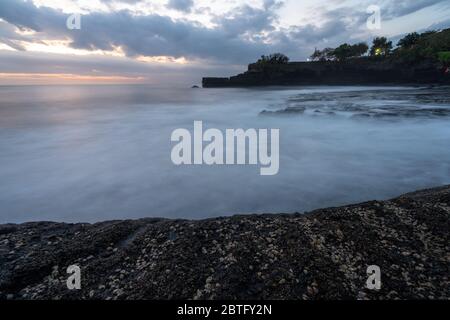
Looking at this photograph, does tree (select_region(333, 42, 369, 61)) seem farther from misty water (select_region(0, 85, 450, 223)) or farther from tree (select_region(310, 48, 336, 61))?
misty water (select_region(0, 85, 450, 223))

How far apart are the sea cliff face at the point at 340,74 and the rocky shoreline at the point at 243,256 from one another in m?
56.3

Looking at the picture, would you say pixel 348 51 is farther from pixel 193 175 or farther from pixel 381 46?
pixel 193 175

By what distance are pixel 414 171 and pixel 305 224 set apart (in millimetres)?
4561

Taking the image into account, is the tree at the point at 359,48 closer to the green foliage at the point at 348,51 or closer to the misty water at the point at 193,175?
the green foliage at the point at 348,51

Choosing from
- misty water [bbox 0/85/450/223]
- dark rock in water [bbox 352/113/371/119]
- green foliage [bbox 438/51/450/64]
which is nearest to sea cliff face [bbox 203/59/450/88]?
green foliage [bbox 438/51/450/64]

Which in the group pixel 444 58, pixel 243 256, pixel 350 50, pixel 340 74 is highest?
pixel 350 50

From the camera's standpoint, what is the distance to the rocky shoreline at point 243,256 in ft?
7.39

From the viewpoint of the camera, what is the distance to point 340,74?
6256 centimetres

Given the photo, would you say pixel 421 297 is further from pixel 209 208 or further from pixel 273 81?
pixel 273 81

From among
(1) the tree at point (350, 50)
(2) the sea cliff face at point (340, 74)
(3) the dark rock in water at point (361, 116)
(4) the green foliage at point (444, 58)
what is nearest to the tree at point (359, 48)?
(1) the tree at point (350, 50)

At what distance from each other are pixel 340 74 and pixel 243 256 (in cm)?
6935

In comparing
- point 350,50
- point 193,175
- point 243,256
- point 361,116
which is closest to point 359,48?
point 350,50

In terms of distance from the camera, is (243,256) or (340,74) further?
(340,74)
